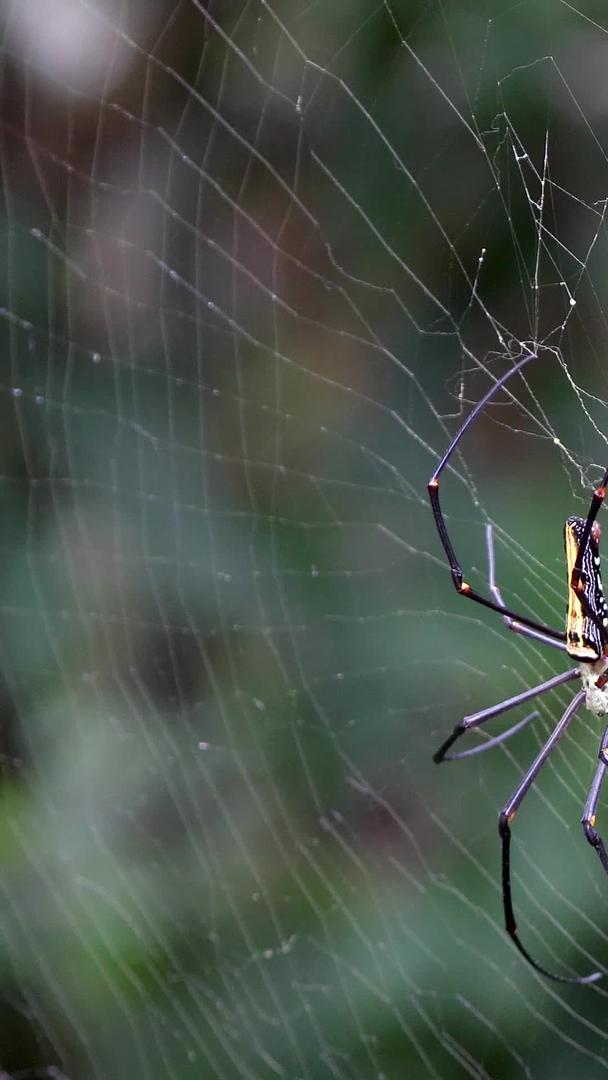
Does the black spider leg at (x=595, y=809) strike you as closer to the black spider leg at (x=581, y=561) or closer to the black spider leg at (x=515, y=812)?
the black spider leg at (x=515, y=812)

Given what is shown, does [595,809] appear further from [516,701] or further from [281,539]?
[281,539]

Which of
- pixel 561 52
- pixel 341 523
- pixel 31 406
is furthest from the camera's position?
pixel 31 406

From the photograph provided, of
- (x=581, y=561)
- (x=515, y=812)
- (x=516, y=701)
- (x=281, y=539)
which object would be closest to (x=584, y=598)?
(x=581, y=561)

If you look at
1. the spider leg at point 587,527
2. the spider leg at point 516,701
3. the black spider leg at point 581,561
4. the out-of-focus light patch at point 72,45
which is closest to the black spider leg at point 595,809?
the spider leg at point 516,701

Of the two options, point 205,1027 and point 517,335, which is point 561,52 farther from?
point 205,1027

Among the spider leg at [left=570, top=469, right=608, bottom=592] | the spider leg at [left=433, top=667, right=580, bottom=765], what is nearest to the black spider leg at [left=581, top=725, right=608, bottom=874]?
the spider leg at [left=433, top=667, right=580, bottom=765]

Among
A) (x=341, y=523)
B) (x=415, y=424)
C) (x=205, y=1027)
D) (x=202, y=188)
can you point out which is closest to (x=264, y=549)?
(x=341, y=523)

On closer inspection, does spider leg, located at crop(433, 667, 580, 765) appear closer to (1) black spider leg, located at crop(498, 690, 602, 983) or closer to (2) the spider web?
(1) black spider leg, located at crop(498, 690, 602, 983)
